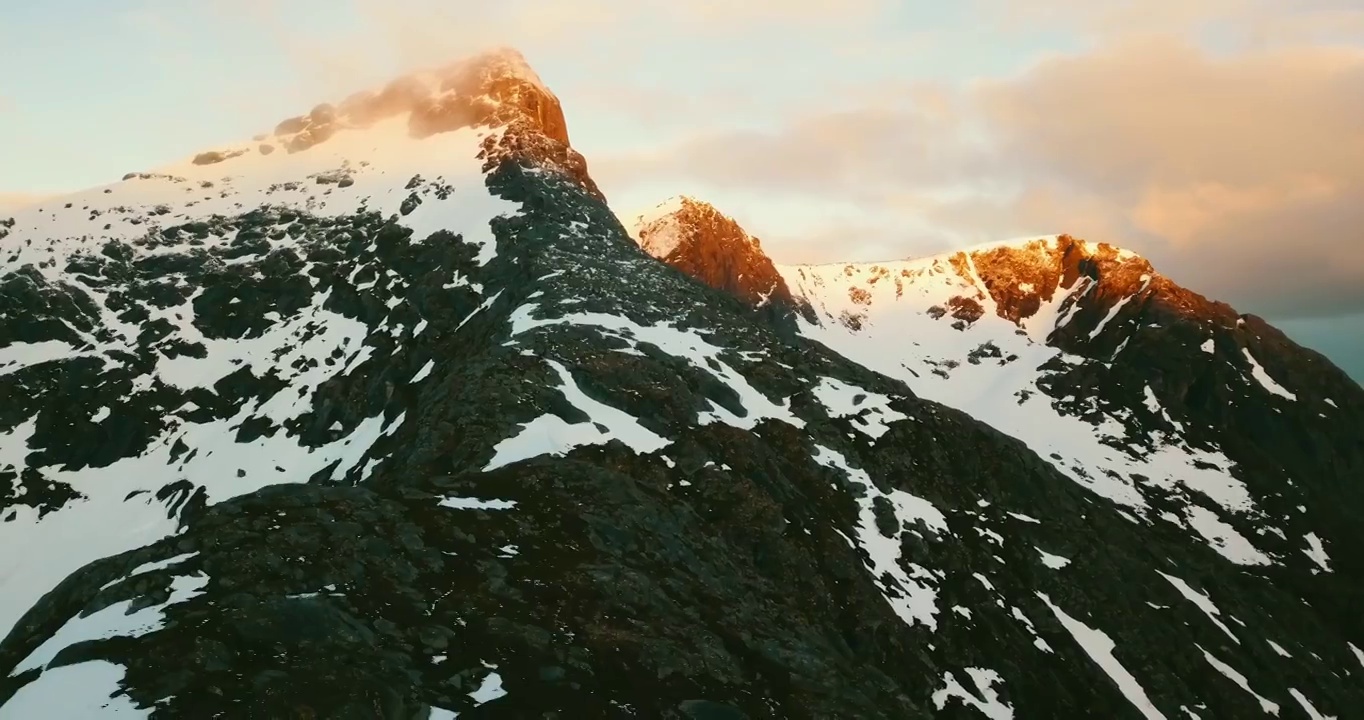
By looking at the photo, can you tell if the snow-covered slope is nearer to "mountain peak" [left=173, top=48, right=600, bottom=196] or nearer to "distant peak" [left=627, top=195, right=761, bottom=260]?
"distant peak" [left=627, top=195, right=761, bottom=260]

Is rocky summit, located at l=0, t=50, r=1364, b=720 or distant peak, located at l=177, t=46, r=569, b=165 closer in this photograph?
rocky summit, located at l=0, t=50, r=1364, b=720

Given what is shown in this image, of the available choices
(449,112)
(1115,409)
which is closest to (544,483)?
(449,112)

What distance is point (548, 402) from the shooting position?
61.2m

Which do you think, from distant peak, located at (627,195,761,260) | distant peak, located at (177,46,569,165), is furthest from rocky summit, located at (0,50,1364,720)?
distant peak, located at (627,195,761,260)

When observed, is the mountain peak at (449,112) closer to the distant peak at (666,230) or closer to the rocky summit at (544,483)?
the rocky summit at (544,483)

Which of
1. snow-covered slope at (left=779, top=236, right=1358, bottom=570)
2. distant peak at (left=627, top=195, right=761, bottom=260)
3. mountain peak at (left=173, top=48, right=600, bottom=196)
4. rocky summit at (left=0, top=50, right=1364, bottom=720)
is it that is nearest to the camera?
rocky summit at (left=0, top=50, right=1364, bottom=720)

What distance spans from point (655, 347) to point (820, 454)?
52.5ft

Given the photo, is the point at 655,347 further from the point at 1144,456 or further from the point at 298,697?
the point at 1144,456

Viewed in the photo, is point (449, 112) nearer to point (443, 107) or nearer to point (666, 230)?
point (443, 107)

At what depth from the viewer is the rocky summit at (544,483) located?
3172cm

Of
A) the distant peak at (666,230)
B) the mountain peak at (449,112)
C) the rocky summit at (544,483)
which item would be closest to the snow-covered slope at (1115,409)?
the rocky summit at (544,483)

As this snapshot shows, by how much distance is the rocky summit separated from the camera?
104 feet

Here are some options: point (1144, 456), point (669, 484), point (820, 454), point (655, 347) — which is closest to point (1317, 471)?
point (1144, 456)

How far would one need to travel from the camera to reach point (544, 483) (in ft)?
160
